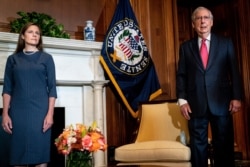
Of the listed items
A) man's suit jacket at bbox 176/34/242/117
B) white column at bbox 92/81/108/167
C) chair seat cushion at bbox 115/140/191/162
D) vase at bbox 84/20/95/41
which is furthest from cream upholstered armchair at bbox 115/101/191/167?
vase at bbox 84/20/95/41

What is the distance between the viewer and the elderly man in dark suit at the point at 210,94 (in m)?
1.99

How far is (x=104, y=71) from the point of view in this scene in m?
3.25

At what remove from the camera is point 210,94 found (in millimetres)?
2027

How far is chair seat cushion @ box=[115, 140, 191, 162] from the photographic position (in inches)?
85.4

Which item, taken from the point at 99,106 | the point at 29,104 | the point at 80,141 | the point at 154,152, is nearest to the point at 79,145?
the point at 80,141

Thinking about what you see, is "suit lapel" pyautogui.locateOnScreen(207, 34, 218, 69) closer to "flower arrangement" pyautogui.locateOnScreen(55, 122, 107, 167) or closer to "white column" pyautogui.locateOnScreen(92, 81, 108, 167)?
"flower arrangement" pyautogui.locateOnScreen(55, 122, 107, 167)

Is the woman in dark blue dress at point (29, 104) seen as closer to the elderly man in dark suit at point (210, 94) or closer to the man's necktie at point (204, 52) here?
the elderly man in dark suit at point (210, 94)

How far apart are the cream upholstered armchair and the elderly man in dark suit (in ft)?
0.52

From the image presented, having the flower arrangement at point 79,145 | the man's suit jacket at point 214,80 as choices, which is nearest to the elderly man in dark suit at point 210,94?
the man's suit jacket at point 214,80

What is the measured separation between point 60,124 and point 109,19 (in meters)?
1.28

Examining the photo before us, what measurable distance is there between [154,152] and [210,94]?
60 centimetres

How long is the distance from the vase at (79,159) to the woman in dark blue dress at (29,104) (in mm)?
649

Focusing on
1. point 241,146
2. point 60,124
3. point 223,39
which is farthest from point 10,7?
point 241,146

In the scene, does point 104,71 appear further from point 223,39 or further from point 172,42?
point 223,39
